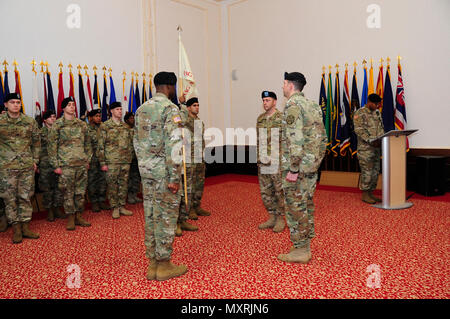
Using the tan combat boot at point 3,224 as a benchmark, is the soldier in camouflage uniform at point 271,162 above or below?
above

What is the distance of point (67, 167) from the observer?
3.93 metres

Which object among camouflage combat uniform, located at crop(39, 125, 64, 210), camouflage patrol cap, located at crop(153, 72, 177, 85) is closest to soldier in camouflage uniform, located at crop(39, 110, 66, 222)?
camouflage combat uniform, located at crop(39, 125, 64, 210)

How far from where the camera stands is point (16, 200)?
11.6 feet

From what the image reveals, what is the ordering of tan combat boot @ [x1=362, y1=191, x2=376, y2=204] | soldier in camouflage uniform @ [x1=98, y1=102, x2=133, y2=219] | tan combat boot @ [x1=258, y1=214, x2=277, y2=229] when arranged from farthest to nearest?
1. tan combat boot @ [x1=362, y1=191, x2=376, y2=204]
2. soldier in camouflage uniform @ [x1=98, y1=102, x2=133, y2=219]
3. tan combat boot @ [x1=258, y1=214, x2=277, y2=229]

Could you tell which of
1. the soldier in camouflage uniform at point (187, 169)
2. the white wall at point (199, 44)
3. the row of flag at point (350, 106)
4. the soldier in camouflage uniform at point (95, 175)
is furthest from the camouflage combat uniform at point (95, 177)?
the row of flag at point (350, 106)

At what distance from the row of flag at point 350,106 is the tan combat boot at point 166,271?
15.0ft

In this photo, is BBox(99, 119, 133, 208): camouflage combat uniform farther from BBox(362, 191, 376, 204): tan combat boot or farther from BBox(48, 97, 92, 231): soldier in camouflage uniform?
BBox(362, 191, 376, 204): tan combat boot

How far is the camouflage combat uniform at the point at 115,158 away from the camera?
4.43 metres

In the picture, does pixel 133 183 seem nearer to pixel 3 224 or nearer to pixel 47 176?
pixel 47 176

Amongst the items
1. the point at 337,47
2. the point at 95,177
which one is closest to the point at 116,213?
the point at 95,177

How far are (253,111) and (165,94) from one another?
5.55 meters

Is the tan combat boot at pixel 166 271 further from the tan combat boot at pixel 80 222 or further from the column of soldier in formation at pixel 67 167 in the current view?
the tan combat boot at pixel 80 222

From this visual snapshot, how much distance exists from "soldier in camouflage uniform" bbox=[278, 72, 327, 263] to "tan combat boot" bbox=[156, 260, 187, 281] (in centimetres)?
87

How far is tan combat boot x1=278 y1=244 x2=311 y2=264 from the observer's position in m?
2.67
